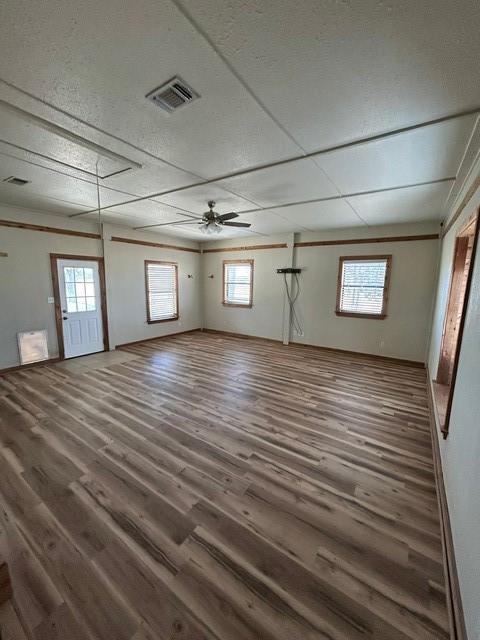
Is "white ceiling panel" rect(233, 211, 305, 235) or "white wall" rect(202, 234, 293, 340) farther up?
"white ceiling panel" rect(233, 211, 305, 235)

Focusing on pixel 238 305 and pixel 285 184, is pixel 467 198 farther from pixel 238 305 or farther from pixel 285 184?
pixel 238 305

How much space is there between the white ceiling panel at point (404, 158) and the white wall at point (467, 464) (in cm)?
48

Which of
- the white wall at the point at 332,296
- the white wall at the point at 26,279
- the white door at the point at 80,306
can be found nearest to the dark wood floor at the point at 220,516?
the white wall at the point at 26,279

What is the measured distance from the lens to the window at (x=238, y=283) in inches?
282

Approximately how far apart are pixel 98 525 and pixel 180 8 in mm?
2877

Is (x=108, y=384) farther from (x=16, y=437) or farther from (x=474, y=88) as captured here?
(x=474, y=88)

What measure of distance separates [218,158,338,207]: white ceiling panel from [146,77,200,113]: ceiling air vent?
1.20 m

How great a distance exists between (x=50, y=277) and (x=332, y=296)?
5853 millimetres

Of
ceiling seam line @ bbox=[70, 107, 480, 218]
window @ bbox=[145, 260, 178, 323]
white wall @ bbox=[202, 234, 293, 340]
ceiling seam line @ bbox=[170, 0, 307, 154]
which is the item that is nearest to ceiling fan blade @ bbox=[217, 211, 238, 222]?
ceiling seam line @ bbox=[70, 107, 480, 218]

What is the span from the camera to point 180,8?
1116 mm

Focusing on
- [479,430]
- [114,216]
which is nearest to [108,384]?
[114,216]

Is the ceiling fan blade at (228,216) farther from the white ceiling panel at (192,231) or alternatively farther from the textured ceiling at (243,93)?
the white ceiling panel at (192,231)

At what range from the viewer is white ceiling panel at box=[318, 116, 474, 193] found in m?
1.98

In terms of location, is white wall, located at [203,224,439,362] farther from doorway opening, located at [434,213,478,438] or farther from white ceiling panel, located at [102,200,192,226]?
white ceiling panel, located at [102,200,192,226]
